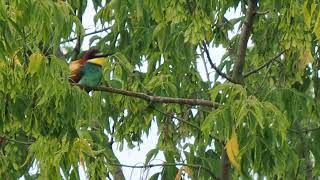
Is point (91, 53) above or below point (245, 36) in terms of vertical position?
above

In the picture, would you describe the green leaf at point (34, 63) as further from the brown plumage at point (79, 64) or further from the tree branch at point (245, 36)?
the brown plumage at point (79, 64)

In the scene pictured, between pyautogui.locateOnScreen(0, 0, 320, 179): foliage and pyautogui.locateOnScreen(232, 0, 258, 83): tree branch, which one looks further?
pyautogui.locateOnScreen(232, 0, 258, 83): tree branch

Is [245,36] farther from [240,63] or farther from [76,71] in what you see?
[76,71]

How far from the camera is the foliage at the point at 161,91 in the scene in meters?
4.40

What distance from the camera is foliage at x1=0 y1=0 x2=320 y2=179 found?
440cm

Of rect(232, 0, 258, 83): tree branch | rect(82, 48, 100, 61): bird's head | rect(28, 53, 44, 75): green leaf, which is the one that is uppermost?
rect(82, 48, 100, 61): bird's head

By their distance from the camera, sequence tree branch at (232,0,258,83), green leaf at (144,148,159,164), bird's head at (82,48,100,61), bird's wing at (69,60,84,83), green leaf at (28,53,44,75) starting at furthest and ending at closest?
bird's head at (82,48,100,61) → bird's wing at (69,60,84,83) → green leaf at (144,148,159,164) → tree branch at (232,0,258,83) → green leaf at (28,53,44,75)

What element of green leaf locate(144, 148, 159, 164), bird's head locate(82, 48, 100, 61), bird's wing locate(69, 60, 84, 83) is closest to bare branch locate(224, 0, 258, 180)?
green leaf locate(144, 148, 159, 164)

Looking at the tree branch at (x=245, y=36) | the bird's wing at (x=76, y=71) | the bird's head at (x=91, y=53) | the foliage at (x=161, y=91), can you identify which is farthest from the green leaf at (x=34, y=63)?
the bird's head at (x=91, y=53)

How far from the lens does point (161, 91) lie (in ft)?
19.6

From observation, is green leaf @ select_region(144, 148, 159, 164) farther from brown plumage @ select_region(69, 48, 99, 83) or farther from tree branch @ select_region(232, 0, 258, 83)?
brown plumage @ select_region(69, 48, 99, 83)

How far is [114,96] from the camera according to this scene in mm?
6109

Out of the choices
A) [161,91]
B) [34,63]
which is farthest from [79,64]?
[34,63]

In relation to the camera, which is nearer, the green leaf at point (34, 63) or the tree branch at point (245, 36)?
the green leaf at point (34, 63)
